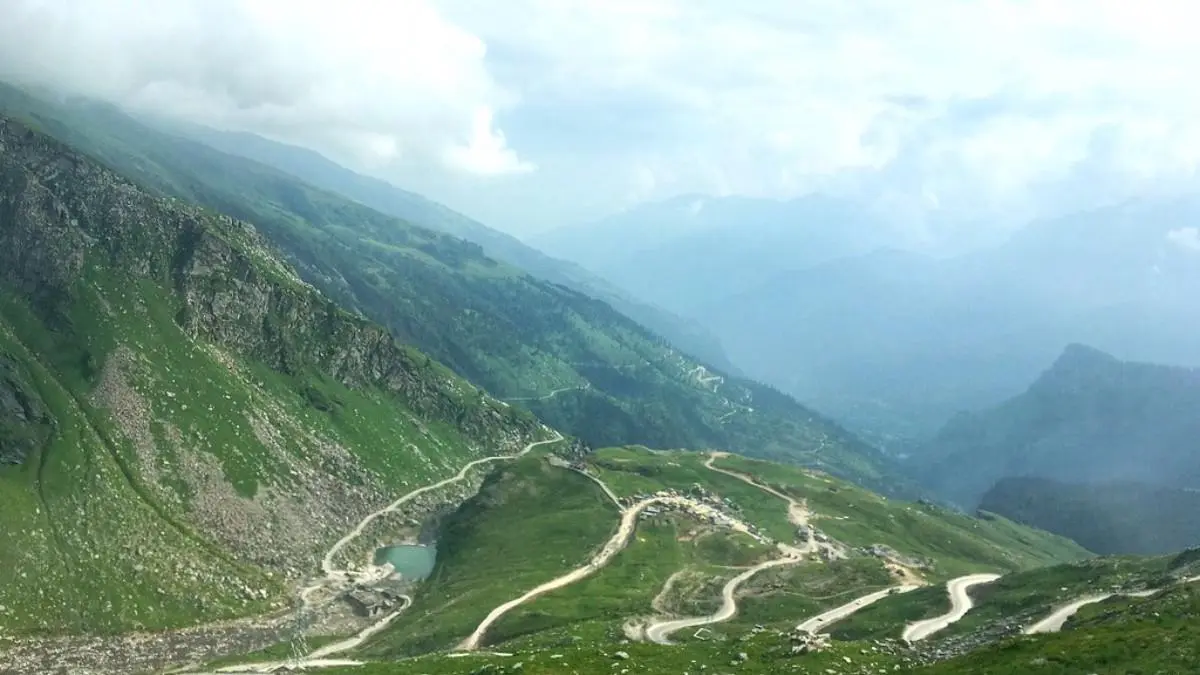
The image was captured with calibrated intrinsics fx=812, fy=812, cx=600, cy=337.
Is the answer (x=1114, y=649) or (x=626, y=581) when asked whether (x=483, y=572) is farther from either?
(x=1114, y=649)

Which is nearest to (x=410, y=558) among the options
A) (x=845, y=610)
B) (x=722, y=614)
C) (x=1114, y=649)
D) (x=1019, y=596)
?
(x=722, y=614)

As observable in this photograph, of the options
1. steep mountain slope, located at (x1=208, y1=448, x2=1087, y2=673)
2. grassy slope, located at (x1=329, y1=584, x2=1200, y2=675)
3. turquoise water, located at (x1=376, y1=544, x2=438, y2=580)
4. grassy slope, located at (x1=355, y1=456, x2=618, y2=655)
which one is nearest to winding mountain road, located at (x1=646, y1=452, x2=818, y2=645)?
steep mountain slope, located at (x1=208, y1=448, x2=1087, y2=673)

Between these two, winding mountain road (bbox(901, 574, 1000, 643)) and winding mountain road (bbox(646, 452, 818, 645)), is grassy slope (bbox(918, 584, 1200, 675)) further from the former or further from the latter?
winding mountain road (bbox(646, 452, 818, 645))

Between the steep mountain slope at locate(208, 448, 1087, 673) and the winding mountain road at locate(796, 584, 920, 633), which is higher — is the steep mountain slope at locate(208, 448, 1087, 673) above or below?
below

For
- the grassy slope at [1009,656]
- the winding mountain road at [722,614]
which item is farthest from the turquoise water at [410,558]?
the grassy slope at [1009,656]

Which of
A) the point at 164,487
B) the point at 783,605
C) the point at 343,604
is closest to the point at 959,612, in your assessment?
the point at 783,605

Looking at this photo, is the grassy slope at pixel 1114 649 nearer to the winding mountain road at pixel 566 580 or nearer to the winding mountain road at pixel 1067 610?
the winding mountain road at pixel 1067 610

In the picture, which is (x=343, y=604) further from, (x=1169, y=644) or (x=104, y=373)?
(x=1169, y=644)
